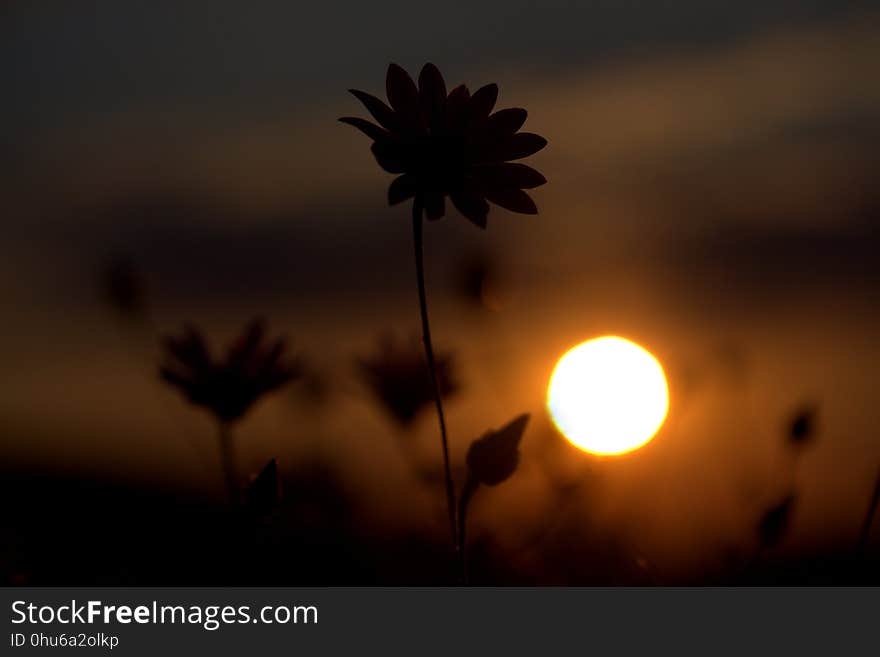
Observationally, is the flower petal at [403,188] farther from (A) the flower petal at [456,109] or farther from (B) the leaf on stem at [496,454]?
(B) the leaf on stem at [496,454]

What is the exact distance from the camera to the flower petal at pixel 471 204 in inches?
66.1

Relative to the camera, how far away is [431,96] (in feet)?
5.48

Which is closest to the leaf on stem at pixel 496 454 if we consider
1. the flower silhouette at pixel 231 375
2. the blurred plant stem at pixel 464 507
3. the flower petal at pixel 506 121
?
the blurred plant stem at pixel 464 507

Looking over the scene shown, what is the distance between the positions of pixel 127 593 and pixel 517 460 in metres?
0.64

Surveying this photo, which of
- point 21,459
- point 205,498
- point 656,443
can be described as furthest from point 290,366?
point 21,459

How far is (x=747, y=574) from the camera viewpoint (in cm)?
180

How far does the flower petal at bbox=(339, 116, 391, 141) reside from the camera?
1558 millimetres

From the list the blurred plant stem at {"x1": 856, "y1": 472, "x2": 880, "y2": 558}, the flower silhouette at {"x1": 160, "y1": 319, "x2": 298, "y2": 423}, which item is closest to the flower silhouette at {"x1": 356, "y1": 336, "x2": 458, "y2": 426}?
the flower silhouette at {"x1": 160, "y1": 319, "x2": 298, "y2": 423}

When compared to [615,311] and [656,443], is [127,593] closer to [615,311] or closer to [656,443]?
[656,443]

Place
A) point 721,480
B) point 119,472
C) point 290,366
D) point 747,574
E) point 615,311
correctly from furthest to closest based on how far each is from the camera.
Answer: point 615,311, point 119,472, point 721,480, point 290,366, point 747,574

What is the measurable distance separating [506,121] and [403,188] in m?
0.19

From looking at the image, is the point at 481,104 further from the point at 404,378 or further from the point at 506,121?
the point at 404,378

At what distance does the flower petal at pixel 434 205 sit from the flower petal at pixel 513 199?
0.27 ft

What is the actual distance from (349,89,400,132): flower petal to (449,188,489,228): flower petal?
0.47 feet
